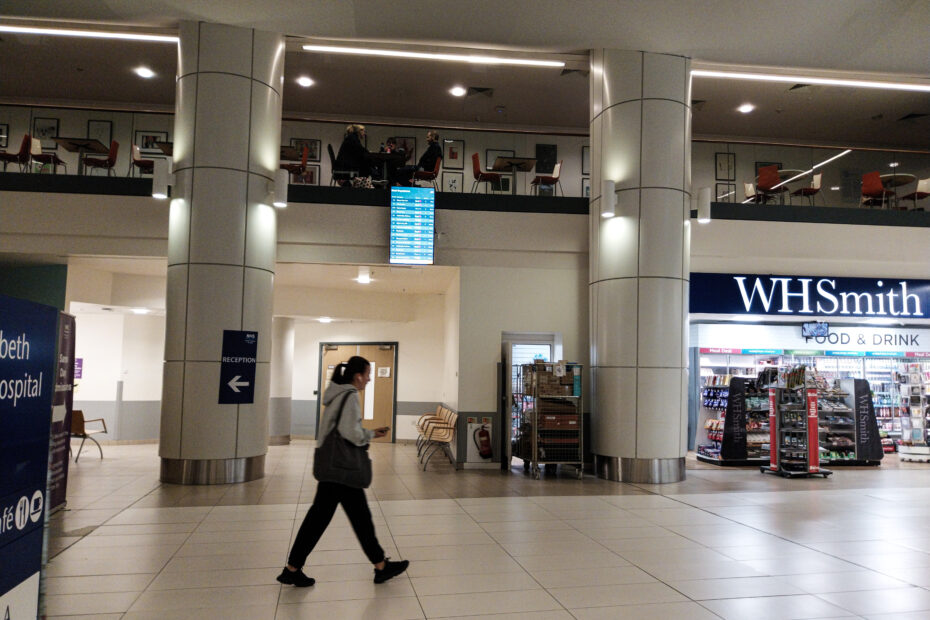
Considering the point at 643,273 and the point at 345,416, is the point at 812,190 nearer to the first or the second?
the point at 643,273

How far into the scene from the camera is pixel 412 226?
9.44m

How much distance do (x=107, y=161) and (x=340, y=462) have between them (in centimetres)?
808

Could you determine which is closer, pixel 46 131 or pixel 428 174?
pixel 46 131

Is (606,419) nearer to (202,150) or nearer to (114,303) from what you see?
(202,150)

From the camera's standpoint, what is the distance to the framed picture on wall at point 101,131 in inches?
387

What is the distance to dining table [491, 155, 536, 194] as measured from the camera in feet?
33.7

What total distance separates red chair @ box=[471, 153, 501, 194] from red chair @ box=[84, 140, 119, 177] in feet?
17.6

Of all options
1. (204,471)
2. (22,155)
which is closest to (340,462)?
(204,471)

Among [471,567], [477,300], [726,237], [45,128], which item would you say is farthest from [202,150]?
[726,237]

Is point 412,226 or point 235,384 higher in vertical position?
point 412,226

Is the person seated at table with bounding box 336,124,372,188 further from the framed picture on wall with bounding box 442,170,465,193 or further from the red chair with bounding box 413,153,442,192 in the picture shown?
the framed picture on wall with bounding box 442,170,465,193

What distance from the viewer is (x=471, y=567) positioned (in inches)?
176

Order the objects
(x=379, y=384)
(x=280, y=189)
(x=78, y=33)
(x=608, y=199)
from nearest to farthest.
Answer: (x=280, y=189) < (x=608, y=199) < (x=78, y=33) < (x=379, y=384)

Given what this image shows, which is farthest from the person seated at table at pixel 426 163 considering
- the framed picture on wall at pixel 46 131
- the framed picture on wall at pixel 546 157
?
the framed picture on wall at pixel 46 131
